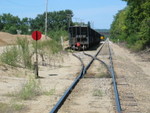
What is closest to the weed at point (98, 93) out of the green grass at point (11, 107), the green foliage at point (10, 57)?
the green grass at point (11, 107)

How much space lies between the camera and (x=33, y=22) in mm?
130500

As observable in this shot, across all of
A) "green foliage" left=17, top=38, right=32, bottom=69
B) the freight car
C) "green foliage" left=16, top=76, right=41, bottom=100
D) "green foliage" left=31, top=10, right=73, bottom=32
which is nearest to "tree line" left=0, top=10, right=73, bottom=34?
"green foliage" left=31, top=10, right=73, bottom=32

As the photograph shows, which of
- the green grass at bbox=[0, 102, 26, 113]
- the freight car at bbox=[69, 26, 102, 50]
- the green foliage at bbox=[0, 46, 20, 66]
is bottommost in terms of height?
the green grass at bbox=[0, 102, 26, 113]

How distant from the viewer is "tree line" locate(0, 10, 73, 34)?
12509 centimetres

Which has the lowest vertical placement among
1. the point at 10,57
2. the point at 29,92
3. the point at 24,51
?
the point at 29,92

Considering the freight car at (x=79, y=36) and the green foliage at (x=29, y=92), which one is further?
the freight car at (x=79, y=36)

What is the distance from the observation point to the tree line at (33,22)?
125088mm

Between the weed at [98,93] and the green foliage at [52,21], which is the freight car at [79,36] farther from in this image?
the green foliage at [52,21]

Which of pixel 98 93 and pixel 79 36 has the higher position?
pixel 79 36

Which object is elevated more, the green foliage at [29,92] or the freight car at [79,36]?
the freight car at [79,36]

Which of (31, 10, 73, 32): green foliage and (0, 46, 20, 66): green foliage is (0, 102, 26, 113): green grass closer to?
(0, 46, 20, 66): green foliage

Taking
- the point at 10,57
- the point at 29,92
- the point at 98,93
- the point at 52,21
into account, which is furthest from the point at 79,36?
the point at 52,21

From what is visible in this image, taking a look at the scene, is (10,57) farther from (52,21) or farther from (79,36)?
(52,21)

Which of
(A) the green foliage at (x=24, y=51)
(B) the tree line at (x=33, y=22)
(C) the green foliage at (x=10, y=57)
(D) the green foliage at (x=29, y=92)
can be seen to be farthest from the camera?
(B) the tree line at (x=33, y=22)
